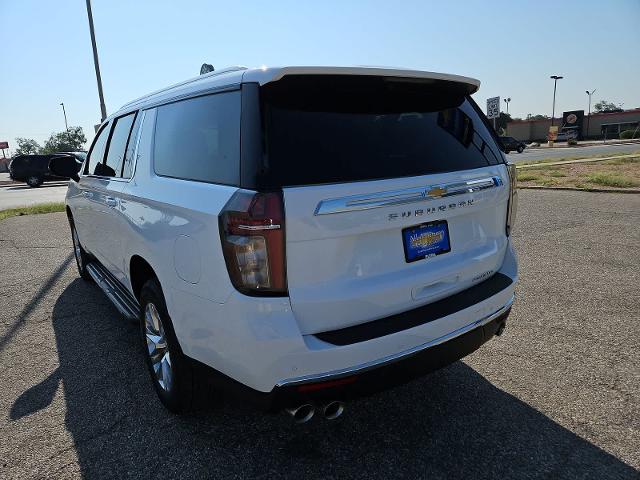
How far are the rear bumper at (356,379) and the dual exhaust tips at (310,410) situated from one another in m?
0.04

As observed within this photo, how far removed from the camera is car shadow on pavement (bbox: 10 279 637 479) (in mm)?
2334

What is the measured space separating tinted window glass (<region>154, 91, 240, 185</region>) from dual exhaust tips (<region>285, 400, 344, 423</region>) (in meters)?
1.02

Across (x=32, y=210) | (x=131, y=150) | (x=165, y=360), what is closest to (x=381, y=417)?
(x=165, y=360)

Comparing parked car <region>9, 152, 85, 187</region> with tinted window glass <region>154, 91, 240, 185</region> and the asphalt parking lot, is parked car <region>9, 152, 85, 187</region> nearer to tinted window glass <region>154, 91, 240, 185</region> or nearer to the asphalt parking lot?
the asphalt parking lot

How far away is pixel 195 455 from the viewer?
2.47 meters

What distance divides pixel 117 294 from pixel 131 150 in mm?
1199

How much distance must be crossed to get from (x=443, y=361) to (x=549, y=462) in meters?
0.70

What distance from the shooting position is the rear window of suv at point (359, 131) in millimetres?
2062

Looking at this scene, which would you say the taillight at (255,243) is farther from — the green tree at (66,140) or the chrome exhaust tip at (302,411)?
the green tree at (66,140)

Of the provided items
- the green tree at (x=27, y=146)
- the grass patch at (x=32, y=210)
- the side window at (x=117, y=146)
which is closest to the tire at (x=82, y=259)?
the side window at (x=117, y=146)

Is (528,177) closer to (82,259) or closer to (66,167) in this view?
(82,259)

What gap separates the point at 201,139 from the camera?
248 centimetres

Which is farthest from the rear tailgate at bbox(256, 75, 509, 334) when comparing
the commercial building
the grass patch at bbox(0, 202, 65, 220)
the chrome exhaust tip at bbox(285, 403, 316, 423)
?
the commercial building

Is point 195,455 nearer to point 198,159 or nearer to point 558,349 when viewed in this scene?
point 198,159
